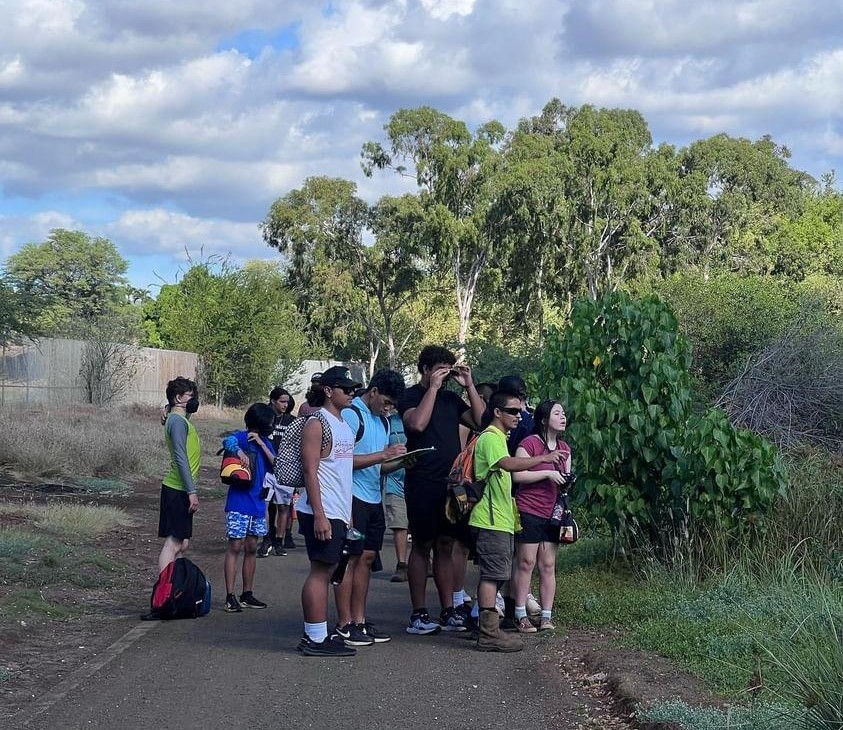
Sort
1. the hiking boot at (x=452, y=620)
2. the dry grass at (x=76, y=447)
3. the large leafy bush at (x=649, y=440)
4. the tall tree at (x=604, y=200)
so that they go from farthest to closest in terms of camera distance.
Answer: the tall tree at (x=604, y=200)
the dry grass at (x=76, y=447)
the large leafy bush at (x=649, y=440)
the hiking boot at (x=452, y=620)

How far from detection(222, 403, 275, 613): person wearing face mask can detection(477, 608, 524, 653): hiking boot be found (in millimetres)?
2489

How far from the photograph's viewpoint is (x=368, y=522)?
8969 mm

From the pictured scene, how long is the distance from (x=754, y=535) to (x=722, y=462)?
1.06 m

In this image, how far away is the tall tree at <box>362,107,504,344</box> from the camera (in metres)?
53.7

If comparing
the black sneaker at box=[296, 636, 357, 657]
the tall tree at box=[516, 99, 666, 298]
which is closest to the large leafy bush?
the black sneaker at box=[296, 636, 357, 657]

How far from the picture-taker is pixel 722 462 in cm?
1039

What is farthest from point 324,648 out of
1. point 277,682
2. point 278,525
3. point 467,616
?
point 278,525

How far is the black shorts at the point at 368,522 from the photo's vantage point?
8898mm

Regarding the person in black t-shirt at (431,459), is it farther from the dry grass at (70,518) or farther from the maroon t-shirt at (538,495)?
the dry grass at (70,518)

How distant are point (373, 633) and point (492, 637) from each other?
933 mm

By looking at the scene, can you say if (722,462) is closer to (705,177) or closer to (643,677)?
(643,677)

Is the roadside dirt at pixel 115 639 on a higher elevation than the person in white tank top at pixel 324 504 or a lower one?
lower

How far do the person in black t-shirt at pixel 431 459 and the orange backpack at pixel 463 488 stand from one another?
21cm

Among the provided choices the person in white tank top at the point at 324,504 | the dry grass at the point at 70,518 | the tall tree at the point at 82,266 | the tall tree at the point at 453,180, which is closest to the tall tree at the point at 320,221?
the tall tree at the point at 453,180
